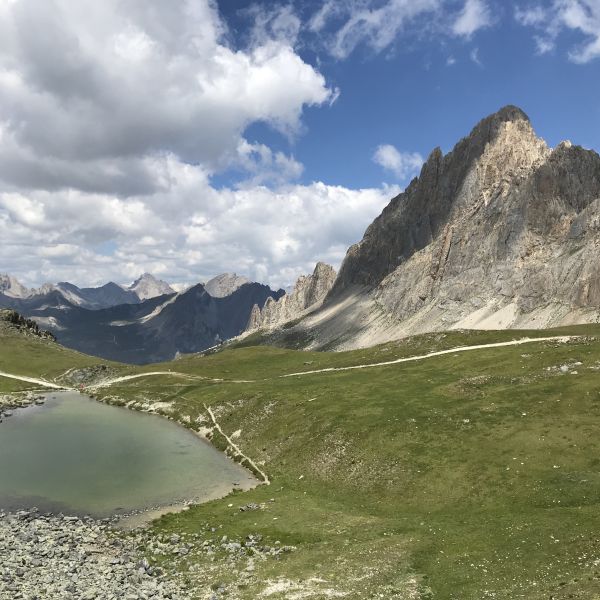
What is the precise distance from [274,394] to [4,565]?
61.0 meters

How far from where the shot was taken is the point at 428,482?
50.3m

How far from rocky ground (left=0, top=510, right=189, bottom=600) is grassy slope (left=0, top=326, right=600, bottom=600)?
143 inches

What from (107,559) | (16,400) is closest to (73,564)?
(107,559)

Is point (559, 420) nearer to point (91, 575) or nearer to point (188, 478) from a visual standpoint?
point (188, 478)

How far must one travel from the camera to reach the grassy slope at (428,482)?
31672 mm

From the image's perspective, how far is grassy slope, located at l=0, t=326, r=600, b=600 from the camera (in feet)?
104

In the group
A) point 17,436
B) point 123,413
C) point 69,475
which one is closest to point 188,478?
point 69,475

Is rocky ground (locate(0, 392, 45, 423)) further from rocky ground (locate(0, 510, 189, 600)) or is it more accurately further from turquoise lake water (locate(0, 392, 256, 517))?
rocky ground (locate(0, 510, 189, 600))

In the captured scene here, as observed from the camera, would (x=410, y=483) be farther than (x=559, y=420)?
No

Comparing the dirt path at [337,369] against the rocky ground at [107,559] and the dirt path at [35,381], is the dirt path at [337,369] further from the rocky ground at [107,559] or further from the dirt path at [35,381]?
the rocky ground at [107,559]

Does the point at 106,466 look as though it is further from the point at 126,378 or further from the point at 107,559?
the point at 126,378

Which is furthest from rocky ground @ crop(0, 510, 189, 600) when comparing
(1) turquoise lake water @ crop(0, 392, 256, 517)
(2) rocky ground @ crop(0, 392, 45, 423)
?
(2) rocky ground @ crop(0, 392, 45, 423)

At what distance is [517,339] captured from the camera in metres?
106

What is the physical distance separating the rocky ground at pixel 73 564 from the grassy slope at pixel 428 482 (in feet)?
11.9
